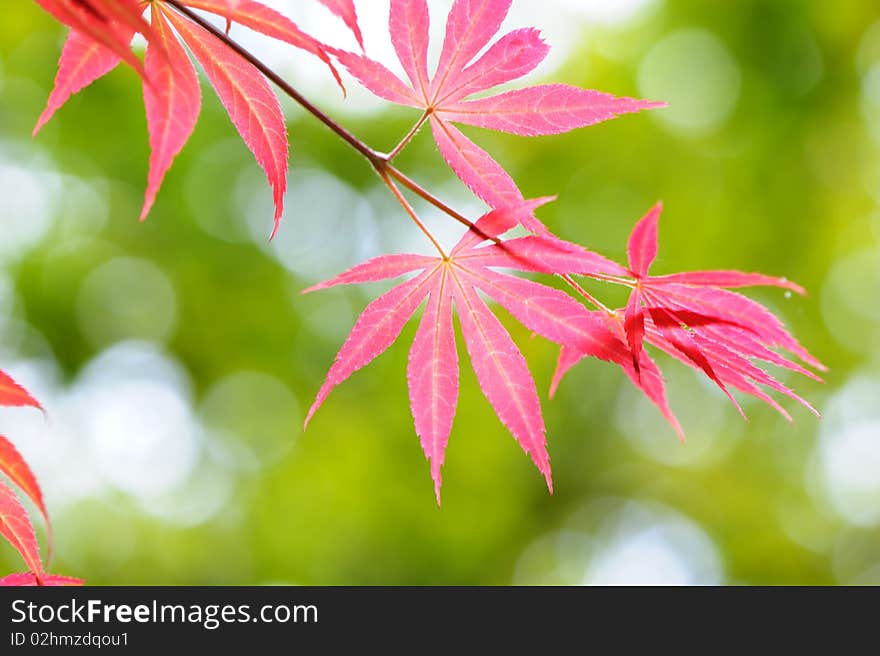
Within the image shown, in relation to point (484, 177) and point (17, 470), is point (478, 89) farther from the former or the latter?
point (17, 470)

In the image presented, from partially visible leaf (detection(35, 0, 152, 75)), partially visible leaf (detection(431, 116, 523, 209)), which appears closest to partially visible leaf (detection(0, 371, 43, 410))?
partially visible leaf (detection(35, 0, 152, 75))

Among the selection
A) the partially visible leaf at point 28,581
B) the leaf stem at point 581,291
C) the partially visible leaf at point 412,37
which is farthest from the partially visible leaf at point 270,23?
the partially visible leaf at point 28,581

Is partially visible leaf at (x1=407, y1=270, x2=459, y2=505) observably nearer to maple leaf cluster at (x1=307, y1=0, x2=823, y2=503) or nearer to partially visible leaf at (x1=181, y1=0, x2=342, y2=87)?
maple leaf cluster at (x1=307, y1=0, x2=823, y2=503)

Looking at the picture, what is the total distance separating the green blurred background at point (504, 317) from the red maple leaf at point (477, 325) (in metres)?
3.45

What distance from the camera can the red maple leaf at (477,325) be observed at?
0.60m

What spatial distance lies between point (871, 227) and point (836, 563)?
1.95 metres

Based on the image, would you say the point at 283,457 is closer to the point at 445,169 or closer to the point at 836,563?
the point at 445,169

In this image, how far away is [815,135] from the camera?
15.4ft

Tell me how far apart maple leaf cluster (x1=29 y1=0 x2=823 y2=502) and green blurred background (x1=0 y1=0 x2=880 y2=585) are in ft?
11.4

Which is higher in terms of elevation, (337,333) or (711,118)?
(711,118)

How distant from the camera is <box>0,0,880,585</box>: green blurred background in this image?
165 inches

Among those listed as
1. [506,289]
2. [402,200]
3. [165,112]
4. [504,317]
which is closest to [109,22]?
[165,112]

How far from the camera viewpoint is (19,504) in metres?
0.62

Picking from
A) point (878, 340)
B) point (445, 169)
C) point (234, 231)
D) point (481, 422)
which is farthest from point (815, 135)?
point (234, 231)
